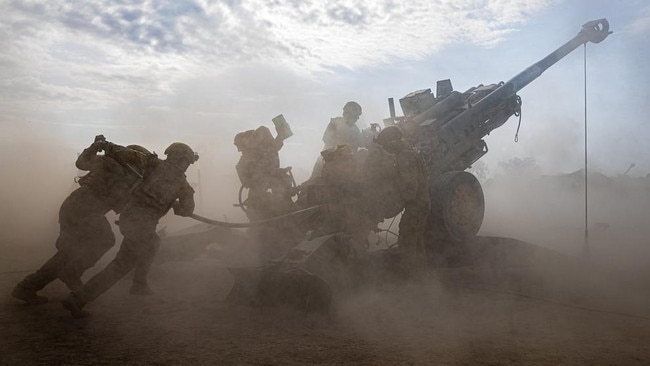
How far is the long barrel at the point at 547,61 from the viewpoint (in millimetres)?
9312

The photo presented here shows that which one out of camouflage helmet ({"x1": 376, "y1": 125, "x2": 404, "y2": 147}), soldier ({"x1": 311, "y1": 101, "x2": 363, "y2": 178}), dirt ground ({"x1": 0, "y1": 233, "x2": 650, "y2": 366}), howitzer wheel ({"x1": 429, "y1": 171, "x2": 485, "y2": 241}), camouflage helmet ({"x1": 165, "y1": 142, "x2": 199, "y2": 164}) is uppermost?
soldier ({"x1": 311, "y1": 101, "x2": 363, "y2": 178})

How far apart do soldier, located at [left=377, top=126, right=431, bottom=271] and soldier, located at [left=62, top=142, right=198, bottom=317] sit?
284 centimetres

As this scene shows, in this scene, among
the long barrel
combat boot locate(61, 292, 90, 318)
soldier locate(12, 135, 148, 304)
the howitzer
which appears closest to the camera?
combat boot locate(61, 292, 90, 318)

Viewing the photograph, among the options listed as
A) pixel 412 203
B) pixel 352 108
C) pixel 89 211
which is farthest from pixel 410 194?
pixel 89 211

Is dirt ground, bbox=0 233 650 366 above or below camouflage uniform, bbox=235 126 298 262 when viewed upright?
below

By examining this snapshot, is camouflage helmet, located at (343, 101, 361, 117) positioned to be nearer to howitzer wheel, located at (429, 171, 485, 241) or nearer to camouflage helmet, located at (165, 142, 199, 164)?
howitzer wheel, located at (429, 171, 485, 241)

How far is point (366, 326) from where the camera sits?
4570mm

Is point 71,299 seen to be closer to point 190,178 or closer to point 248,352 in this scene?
point 248,352

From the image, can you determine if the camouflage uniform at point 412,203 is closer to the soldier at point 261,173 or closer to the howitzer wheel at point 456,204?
the howitzer wheel at point 456,204

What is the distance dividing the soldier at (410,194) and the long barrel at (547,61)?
3.05 m

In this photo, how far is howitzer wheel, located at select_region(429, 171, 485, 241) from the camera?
24.9ft

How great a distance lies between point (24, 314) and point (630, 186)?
26134 mm

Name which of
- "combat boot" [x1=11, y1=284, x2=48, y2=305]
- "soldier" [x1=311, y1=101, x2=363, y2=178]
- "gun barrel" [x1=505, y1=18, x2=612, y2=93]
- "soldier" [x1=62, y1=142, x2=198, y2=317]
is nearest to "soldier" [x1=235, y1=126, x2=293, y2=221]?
"soldier" [x1=311, y1=101, x2=363, y2=178]

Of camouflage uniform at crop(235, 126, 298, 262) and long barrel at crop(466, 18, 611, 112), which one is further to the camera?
long barrel at crop(466, 18, 611, 112)
